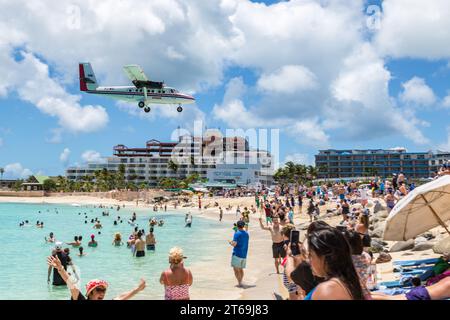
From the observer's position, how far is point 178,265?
5633mm

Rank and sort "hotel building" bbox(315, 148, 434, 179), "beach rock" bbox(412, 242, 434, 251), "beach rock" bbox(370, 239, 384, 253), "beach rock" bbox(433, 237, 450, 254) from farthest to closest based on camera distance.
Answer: "hotel building" bbox(315, 148, 434, 179) < "beach rock" bbox(370, 239, 384, 253) < "beach rock" bbox(412, 242, 434, 251) < "beach rock" bbox(433, 237, 450, 254)

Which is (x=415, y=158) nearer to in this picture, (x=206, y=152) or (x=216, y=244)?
(x=206, y=152)

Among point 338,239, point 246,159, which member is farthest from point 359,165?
point 338,239

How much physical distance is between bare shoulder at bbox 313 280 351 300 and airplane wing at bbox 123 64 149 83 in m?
Answer: 29.7

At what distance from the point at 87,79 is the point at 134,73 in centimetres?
824

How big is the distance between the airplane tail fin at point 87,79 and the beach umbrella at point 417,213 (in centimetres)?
3306

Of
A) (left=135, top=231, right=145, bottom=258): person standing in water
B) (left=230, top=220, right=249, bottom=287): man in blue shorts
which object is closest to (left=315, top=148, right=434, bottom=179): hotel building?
(left=135, top=231, right=145, bottom=258): person standing in water

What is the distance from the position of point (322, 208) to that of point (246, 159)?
93.2 metres

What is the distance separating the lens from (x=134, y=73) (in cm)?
3138

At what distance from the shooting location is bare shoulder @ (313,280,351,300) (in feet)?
8.42

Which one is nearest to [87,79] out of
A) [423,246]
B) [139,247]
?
[139,247]

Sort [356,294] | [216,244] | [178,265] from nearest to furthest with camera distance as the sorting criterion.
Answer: [356,294] → [178,265] → [216,244]

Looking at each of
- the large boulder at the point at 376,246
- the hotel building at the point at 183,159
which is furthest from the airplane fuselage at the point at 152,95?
the hotel building at the point at 183,159

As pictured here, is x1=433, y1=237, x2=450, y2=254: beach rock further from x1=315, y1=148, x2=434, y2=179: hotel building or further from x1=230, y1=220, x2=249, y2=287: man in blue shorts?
x1=315, y1=148, x2=434, y2=179: hotel building
